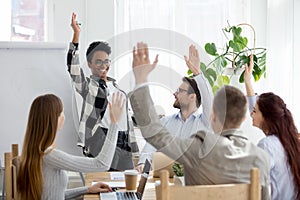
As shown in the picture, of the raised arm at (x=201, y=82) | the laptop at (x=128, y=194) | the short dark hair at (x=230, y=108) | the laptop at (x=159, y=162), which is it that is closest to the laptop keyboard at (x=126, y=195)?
the laptop at (x=128, y=194)

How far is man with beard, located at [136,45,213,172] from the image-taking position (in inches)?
115

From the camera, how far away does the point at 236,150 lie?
1.96 metres

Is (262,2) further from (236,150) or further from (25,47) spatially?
(236,150)

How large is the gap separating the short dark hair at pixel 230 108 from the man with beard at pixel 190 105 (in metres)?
0.72

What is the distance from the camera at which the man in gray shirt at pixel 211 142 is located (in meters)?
1.79

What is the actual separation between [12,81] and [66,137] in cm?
56

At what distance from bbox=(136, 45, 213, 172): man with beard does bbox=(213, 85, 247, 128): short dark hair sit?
72 centimetres

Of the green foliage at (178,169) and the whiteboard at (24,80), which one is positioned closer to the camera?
the green foliage at (178,169)

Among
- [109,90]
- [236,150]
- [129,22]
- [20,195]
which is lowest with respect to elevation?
[20,195]

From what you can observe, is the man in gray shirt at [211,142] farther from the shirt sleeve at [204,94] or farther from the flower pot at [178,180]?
the shirt sleeve at [204,94]

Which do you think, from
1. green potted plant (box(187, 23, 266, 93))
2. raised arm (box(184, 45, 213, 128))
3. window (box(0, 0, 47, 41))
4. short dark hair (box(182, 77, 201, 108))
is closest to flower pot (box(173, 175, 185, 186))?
raised arm (box(184, 45, 213, 128))

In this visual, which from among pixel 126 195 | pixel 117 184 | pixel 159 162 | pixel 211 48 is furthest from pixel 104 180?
pixel 211 48

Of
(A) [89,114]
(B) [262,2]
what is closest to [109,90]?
(A) [89,114]

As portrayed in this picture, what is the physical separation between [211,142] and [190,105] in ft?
4.54
